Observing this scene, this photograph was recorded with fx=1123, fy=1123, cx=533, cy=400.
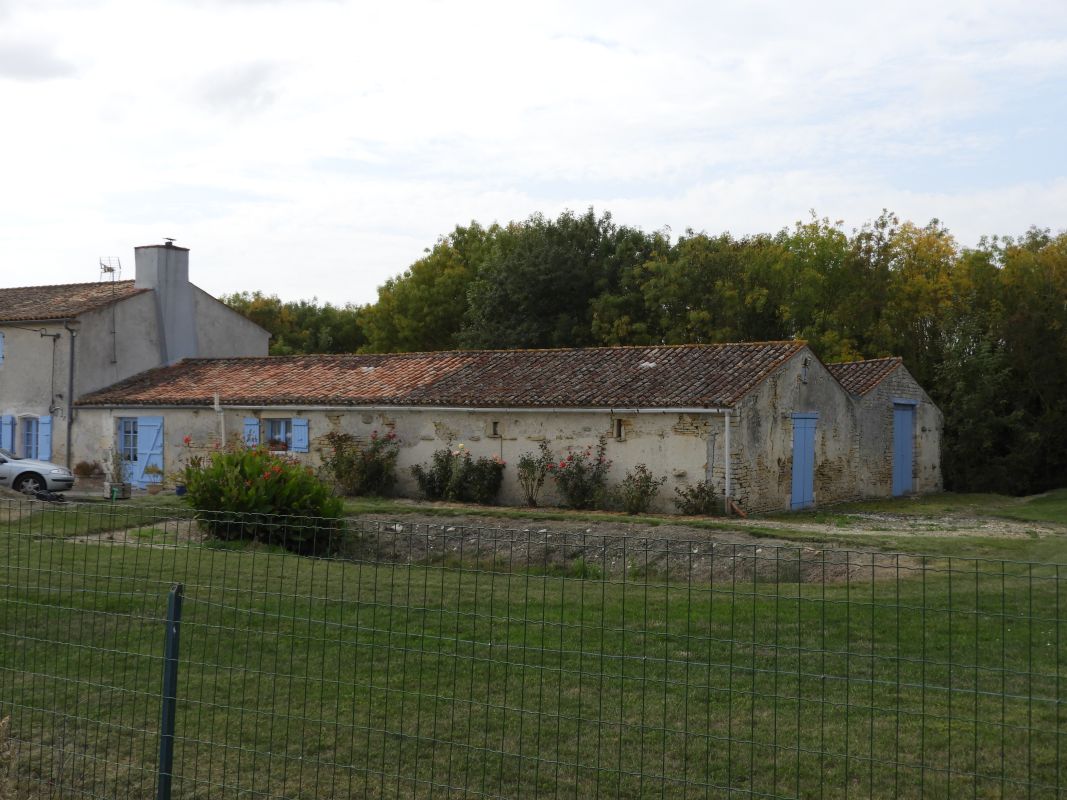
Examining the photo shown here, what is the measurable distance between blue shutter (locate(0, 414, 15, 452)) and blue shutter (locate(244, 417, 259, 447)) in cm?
817

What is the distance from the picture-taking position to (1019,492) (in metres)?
30.7

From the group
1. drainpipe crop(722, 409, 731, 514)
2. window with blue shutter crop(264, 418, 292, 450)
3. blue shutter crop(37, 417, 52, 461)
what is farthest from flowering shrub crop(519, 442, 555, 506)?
blue shutter crop(37, 417, 52, 461)

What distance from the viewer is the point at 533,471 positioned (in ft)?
76.9

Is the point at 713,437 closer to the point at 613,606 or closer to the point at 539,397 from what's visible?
the point at 539,397

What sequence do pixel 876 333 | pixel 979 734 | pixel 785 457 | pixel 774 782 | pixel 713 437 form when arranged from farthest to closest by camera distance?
pixel 876 333, pixel 785 457, pixel 713 437, pixel 979 734, pixel 774 782

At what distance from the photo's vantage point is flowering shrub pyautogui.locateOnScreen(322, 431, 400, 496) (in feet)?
82.5

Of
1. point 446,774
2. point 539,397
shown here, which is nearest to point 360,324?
point 539,397

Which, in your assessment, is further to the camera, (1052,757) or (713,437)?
(713,437)

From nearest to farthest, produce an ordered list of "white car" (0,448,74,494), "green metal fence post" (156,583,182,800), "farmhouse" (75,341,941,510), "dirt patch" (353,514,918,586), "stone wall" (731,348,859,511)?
"green metal fence post" (156,583,182,800) < "dirt patch" (353,514,918,586) < "stone wall" (731,348,859,511) < "farmhouse" (75,341,941,510) < "white car" (0,448,74,494)

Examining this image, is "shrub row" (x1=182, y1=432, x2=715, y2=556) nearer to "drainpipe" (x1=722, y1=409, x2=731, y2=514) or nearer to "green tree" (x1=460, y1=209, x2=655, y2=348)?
→ "drainpipe" (x1=722, y1=409, x2=731, y2=514)

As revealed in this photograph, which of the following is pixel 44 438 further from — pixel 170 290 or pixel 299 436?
pixel 299 436

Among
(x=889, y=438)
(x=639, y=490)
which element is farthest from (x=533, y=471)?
(x=889, y=438)

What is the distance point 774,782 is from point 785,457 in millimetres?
18140

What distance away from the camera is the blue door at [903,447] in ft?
90.9
